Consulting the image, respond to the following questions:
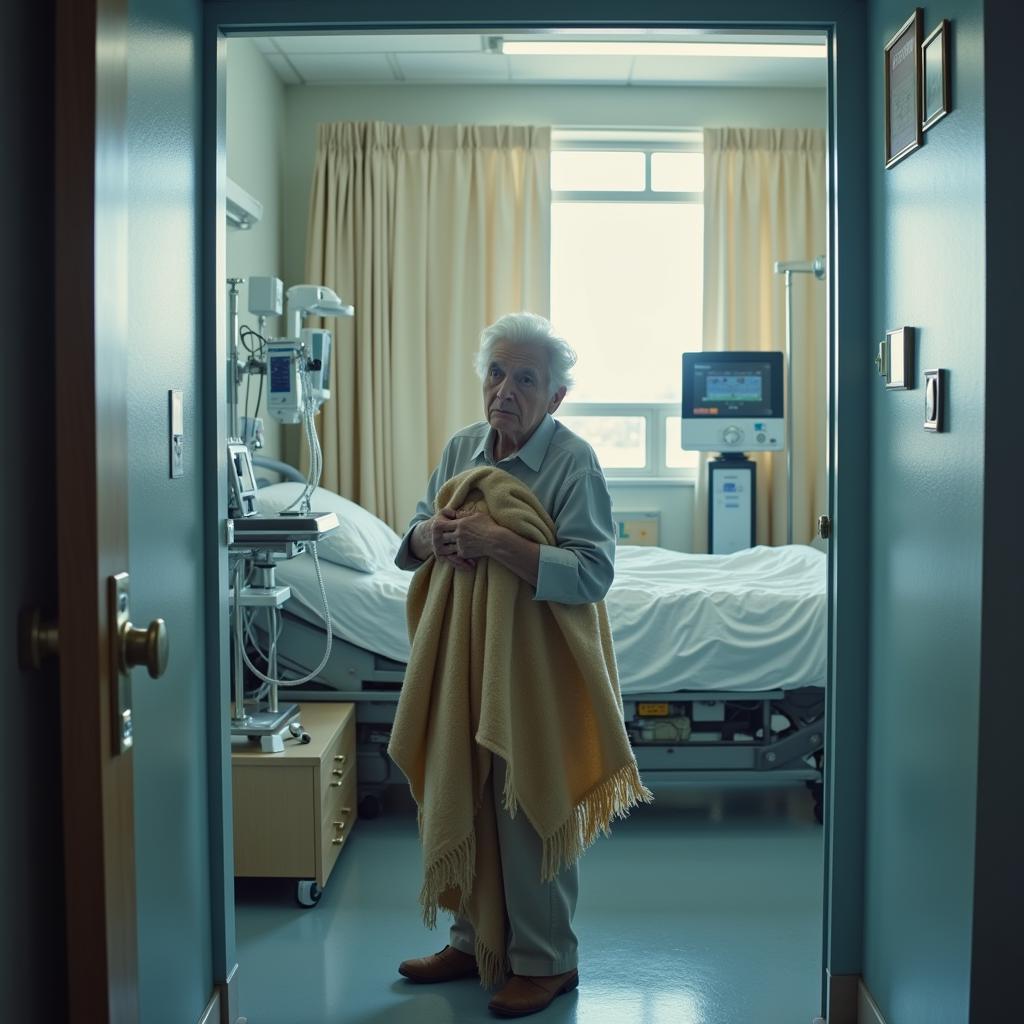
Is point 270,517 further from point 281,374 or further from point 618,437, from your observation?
point 618,437

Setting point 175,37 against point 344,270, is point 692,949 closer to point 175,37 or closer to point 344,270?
point 175,37

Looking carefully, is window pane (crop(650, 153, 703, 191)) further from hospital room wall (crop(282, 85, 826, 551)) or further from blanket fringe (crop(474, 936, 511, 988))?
blanket fringe (crop(474, 936, 511, 988))

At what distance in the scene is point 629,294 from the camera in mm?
6281

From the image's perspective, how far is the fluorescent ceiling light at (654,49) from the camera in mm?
5309

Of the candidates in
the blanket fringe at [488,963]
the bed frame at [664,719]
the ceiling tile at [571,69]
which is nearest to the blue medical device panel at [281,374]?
the bed frame at [664,719]

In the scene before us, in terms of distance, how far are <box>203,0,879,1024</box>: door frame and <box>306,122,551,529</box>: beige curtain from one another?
3.59 m

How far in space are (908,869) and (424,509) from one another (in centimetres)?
124

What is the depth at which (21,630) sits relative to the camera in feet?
3.71

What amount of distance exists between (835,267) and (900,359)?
0.37m

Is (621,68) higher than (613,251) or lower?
higher

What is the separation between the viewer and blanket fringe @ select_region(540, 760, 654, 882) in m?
2.38

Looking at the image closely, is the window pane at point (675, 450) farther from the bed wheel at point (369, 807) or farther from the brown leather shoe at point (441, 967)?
the brown leather shoe at point (441, 967)

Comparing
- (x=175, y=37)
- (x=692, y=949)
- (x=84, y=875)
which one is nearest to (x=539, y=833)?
(x=692, y=949)

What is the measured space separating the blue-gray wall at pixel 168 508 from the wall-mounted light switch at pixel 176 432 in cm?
2
